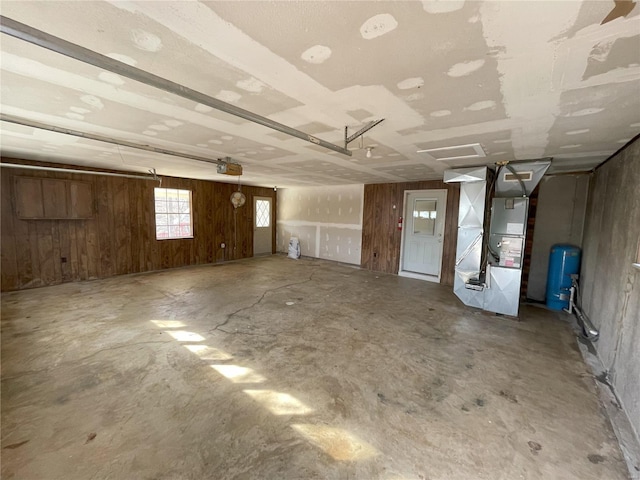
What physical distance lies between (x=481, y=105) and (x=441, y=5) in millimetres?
1132

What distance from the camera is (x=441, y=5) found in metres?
1.00

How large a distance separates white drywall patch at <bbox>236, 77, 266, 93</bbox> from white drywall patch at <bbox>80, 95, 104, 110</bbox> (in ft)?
3.94

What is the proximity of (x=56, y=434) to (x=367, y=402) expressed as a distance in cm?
217

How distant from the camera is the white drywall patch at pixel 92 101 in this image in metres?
1.93

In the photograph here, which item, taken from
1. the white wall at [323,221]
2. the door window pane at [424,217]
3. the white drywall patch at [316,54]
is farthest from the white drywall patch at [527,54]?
the white wall at [323,221]

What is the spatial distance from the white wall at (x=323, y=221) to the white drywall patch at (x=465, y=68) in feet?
18.8

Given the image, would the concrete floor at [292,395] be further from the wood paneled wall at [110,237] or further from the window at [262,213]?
the window at [262,213]

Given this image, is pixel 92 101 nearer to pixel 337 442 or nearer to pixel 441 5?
pixel 441 5

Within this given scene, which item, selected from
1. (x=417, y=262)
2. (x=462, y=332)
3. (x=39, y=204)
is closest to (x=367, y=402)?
(x=462, y=332)

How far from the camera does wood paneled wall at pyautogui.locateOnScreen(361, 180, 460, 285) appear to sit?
5.71 meters

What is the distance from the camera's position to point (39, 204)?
458cm

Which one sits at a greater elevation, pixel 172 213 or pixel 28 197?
pixel 28 197

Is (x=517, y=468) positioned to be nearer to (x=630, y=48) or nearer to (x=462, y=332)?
(x=462, y=332)

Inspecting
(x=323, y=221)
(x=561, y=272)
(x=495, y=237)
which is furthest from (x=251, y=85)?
(x=323, y=221)
